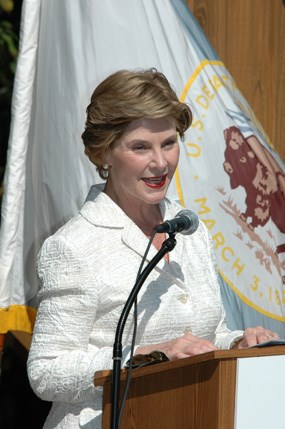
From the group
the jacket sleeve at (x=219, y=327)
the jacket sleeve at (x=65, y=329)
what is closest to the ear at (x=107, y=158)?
the jacket sleeve at (x=65, y=329)

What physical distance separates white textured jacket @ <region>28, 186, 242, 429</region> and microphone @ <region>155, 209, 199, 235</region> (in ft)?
1.10

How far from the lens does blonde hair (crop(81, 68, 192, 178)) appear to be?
9.91 feet

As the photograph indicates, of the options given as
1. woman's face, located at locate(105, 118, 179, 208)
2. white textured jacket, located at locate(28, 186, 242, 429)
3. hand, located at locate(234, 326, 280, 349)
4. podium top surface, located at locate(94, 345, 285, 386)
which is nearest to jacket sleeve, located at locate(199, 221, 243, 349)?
white textured jacket, located at locate(28, 186, 242, 429)

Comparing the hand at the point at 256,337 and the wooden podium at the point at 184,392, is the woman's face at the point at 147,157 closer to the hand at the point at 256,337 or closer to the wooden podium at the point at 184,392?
the hand at the point at 256,337

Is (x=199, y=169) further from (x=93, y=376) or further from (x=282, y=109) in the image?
(x=93, y=376)

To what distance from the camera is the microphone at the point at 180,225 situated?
8.73 ft

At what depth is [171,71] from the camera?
416 centimetres

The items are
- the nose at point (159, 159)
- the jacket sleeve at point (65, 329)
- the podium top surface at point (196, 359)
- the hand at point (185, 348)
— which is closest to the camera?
the podium top surface at point (196, 359)

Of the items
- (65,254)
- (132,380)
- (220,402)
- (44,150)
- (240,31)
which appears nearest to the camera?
(220,402)

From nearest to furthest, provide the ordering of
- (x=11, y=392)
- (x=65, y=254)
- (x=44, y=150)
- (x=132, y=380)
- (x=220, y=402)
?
(x=220, y=402) → (x=132, y=380) → (x=65, y=254) → (x=44, y=150) → (x=11, y=392)

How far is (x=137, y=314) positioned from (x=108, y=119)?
529 mm

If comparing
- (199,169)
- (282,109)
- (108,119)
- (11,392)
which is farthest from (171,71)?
(11,392)

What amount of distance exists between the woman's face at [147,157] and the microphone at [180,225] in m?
0.35

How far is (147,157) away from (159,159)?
4cm
